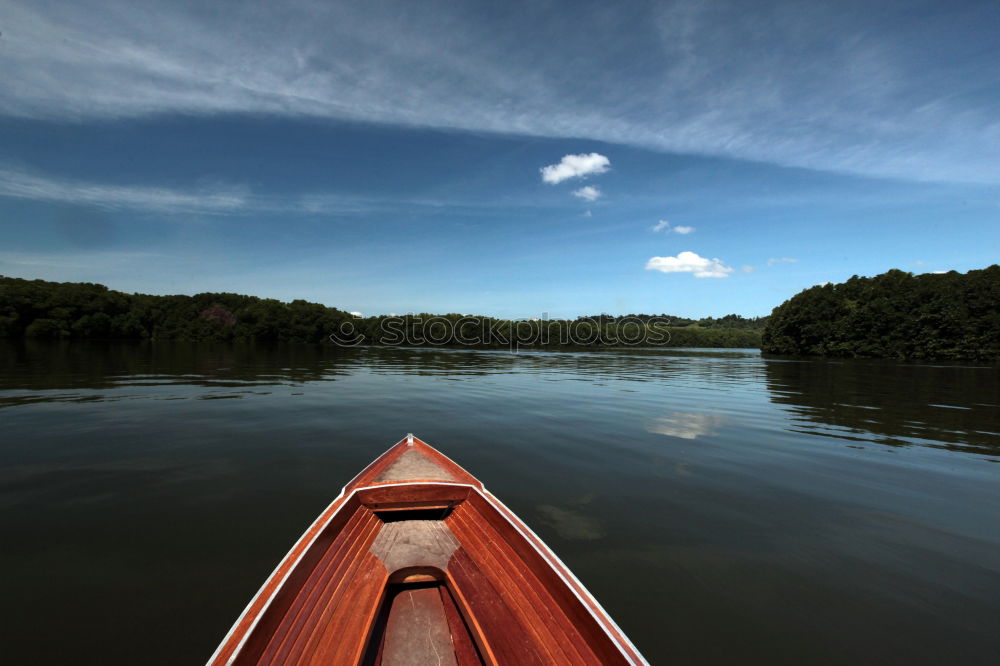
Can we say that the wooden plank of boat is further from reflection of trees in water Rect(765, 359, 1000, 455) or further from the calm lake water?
reflection of trees in water Rect(765, 359, 1000, 455)

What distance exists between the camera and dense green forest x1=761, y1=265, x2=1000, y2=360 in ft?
230

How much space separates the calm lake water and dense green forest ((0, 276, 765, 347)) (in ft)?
331

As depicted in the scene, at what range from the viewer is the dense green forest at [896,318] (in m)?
70.0

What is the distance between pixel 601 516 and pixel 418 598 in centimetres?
399


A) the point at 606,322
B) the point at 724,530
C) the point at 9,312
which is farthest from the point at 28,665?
the point at 606,322

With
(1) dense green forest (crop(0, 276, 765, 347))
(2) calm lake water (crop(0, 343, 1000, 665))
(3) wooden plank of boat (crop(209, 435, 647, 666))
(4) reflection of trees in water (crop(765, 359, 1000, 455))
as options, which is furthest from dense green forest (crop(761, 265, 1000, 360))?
(3) wooden plank of boat (crop(209, 435, 647, 666))

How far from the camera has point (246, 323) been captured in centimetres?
12594

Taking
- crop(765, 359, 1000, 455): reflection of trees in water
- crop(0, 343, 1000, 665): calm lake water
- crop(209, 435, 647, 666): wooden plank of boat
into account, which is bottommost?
crop(0, 343, 1000, 665): calm lake water

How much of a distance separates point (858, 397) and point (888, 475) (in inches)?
720

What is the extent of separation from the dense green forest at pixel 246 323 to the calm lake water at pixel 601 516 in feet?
331

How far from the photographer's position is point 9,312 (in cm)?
9050

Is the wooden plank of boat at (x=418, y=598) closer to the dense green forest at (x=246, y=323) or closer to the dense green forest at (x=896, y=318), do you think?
the dense green forest at (x=896, y=318)

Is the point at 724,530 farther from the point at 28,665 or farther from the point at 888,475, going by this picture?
the point at 28,665

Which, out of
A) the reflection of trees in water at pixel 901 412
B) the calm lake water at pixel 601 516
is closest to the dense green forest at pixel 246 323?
the reflection of trees in water at pixel 901 412
